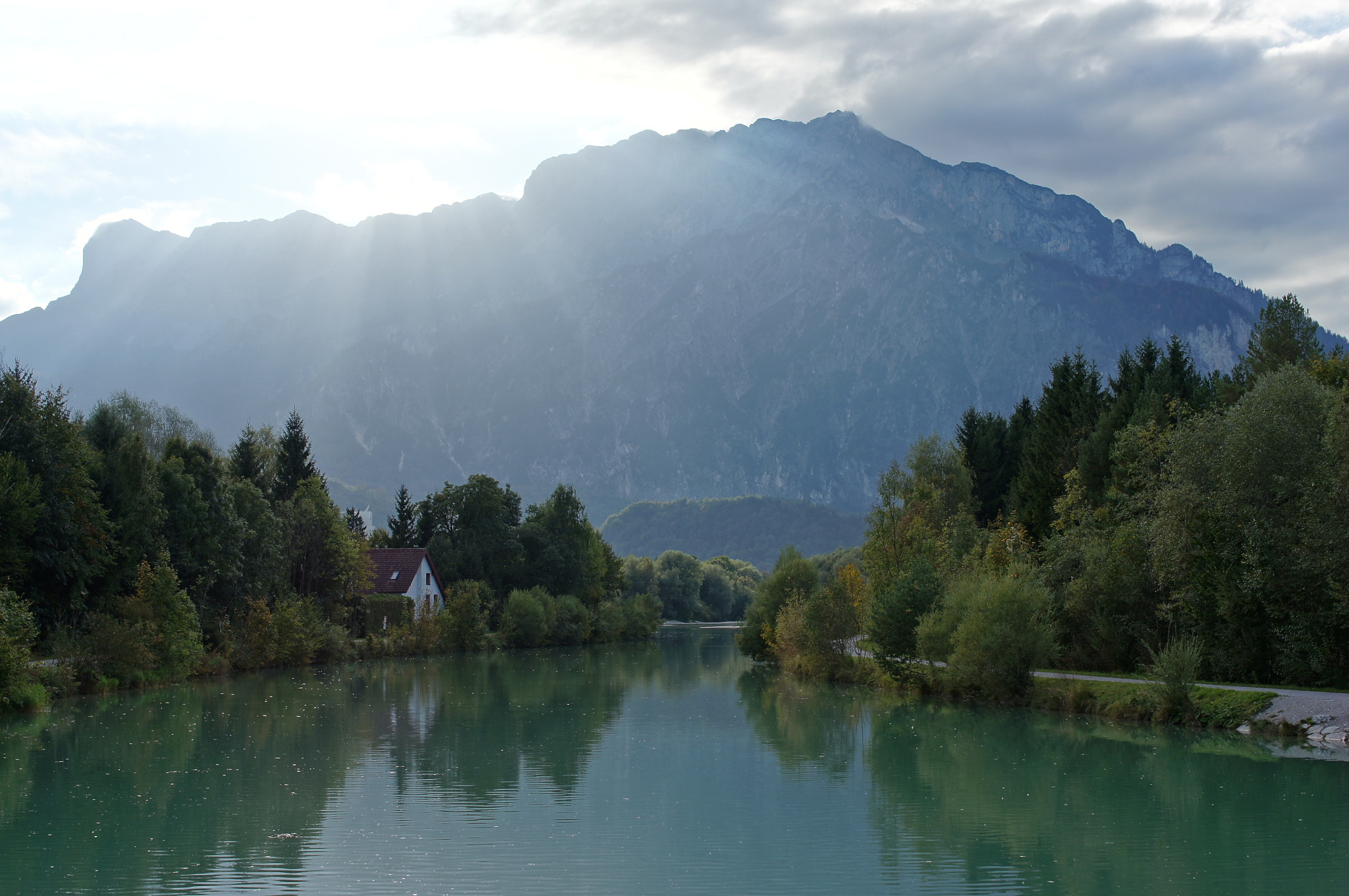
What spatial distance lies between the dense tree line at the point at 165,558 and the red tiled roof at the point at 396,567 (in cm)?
370

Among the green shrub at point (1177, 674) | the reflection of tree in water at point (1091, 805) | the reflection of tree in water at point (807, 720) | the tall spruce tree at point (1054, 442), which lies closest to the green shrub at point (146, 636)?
the reflection of tree in water at point (807, 720)

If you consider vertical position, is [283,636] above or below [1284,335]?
below

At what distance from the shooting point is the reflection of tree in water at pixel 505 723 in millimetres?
25391

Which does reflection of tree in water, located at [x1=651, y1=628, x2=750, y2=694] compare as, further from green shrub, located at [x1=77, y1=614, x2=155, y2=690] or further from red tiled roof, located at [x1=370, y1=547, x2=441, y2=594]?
green shrub, located at [x1=77, y1=614, x2=155, y2=690]

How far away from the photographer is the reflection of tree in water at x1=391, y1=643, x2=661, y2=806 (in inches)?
1000

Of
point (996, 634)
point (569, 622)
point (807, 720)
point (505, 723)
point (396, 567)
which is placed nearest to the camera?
point (505, 723)

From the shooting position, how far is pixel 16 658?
111ft

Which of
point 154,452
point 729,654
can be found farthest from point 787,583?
point 154,452

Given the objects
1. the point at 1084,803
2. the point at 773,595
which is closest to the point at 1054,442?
the point at 773,595

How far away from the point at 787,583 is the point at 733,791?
45453 millimetres

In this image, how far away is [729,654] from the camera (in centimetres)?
8925

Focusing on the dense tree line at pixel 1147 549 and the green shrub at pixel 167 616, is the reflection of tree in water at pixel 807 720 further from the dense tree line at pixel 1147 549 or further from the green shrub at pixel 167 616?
the green shrub at pixel 167 616

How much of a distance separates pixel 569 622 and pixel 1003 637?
63.7 metres

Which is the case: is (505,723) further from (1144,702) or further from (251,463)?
(251,463)
